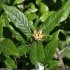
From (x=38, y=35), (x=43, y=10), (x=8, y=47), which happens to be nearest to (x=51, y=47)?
(x=38, y=35)

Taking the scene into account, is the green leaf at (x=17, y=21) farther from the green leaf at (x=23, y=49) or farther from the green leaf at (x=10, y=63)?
the green leaf at (x=10, y=63)

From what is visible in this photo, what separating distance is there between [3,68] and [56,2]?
2.32 ft

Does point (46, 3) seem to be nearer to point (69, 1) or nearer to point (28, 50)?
point (69, 1)

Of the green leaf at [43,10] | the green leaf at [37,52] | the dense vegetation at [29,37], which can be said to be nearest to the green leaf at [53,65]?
the dense vegetation at [29,37]

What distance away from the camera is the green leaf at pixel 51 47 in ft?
5.71

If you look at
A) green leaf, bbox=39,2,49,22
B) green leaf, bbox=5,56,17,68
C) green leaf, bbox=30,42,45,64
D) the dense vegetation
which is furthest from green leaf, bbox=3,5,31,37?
green leaf, bbox=39,2,49,22

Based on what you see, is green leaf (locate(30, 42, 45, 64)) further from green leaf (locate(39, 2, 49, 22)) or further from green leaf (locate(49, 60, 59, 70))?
green leaf (locate(39, 2, 49, 22))

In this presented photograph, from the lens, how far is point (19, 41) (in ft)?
5.98

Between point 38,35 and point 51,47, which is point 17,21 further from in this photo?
point 51,47

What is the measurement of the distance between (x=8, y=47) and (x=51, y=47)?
27 centimetres

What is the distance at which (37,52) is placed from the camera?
5.54ft

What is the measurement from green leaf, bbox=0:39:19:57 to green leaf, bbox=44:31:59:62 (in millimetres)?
206

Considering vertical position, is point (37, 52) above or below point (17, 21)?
below

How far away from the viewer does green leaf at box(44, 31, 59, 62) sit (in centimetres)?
174
